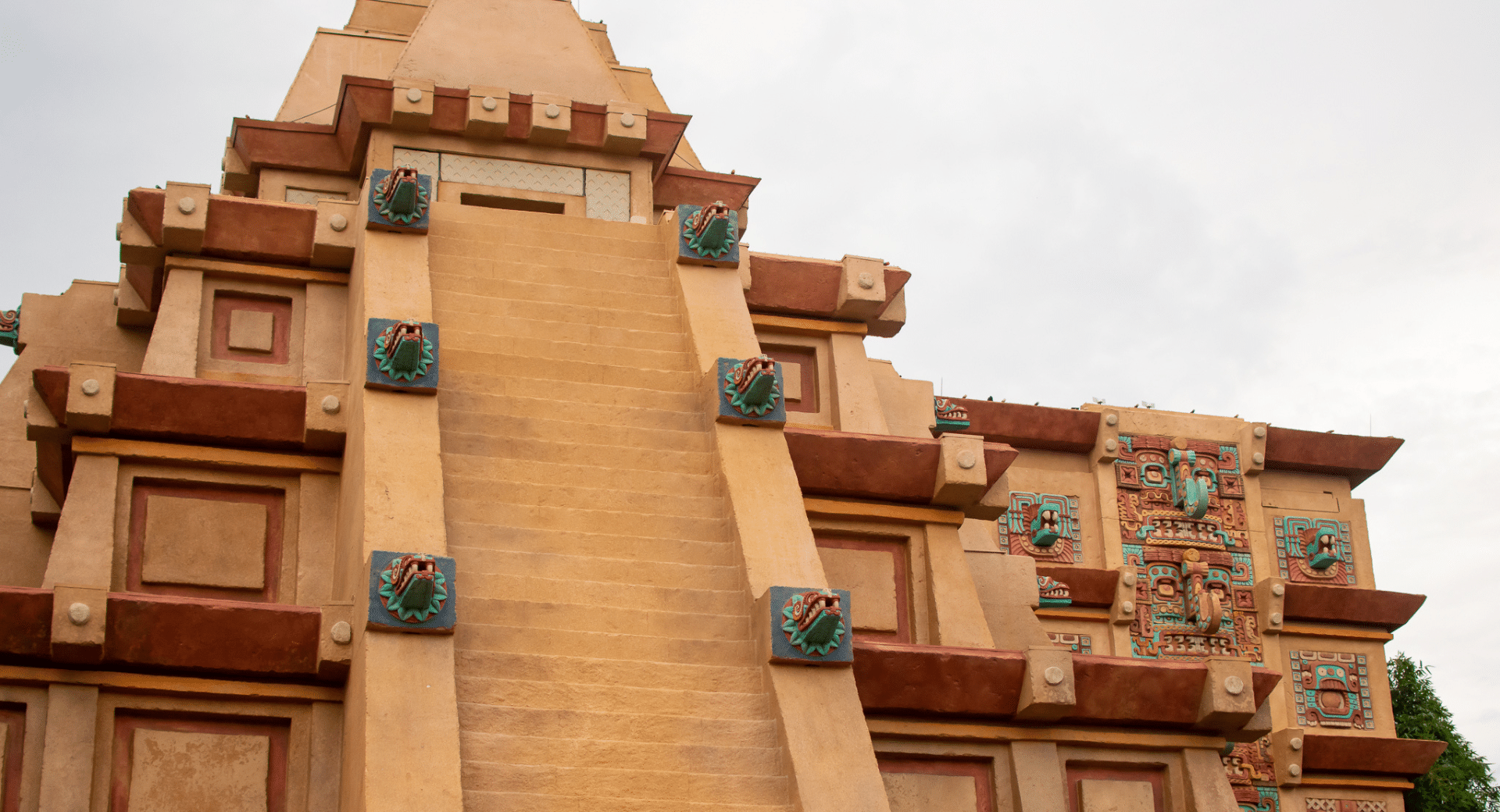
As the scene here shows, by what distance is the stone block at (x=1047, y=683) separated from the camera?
1305cm

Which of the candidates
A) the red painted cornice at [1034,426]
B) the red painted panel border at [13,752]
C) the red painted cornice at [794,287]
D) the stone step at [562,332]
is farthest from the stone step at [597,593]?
the red painted cornice at [1034,426]

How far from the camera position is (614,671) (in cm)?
1133

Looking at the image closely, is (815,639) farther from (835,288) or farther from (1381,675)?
(1381,675)

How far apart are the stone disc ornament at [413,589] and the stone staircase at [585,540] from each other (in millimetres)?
Answer: 448

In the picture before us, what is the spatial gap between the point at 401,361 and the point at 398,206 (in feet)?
7.34

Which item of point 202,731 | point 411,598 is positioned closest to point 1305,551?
point 411,598

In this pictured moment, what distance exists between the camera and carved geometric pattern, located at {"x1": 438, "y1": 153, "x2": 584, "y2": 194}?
56.0ft

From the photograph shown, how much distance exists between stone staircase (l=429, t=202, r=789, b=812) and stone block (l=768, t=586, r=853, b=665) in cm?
32

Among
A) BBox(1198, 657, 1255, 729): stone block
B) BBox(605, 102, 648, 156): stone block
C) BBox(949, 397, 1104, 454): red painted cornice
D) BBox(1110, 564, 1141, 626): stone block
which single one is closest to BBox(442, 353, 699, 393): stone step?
BBox(605, 102, 648, 156): stone block

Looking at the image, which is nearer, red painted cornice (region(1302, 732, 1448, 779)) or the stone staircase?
the stone staircase

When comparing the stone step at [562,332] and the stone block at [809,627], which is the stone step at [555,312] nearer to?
the stone step at [562,332]

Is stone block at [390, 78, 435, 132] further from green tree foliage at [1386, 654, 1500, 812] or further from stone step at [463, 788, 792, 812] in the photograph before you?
green tree foliage at [1386, 654, 1500, 812]

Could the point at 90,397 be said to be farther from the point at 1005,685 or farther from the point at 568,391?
the point at 1005,685

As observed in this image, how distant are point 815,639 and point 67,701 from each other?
4.87 metres
